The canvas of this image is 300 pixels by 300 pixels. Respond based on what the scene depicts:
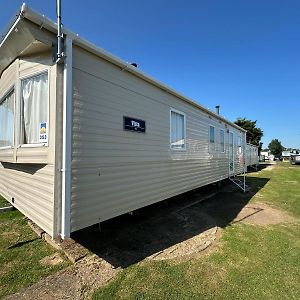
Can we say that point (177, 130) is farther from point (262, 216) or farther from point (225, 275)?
point (225, 275)

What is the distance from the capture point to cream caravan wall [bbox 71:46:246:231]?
4.10m

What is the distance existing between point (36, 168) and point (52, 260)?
157cm

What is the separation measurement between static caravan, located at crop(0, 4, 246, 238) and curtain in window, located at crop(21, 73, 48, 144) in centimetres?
2

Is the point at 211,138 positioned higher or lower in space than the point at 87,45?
lower

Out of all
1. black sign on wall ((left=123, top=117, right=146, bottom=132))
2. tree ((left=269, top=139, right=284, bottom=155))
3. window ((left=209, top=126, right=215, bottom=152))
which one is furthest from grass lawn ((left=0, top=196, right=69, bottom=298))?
tree ((left=269, top=139, right=284, bottom=155))

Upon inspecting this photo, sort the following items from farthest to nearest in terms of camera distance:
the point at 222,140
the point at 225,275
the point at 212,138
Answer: the point at 222,140 → the point at 212,138 → the point at 225,275

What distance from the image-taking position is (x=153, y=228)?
6074 mm

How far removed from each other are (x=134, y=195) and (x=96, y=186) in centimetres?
116

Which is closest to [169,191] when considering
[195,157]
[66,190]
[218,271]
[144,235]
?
[144,235]

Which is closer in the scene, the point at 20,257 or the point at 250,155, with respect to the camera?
the point at 20,257

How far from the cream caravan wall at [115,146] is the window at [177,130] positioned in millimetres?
230

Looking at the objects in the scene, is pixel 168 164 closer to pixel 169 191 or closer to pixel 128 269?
pixel 169 191

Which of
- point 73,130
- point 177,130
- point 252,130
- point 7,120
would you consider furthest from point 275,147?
point 73,130

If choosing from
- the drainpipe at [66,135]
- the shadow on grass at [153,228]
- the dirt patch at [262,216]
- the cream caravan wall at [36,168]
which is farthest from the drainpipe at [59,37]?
the dirt patch at [262,216]
